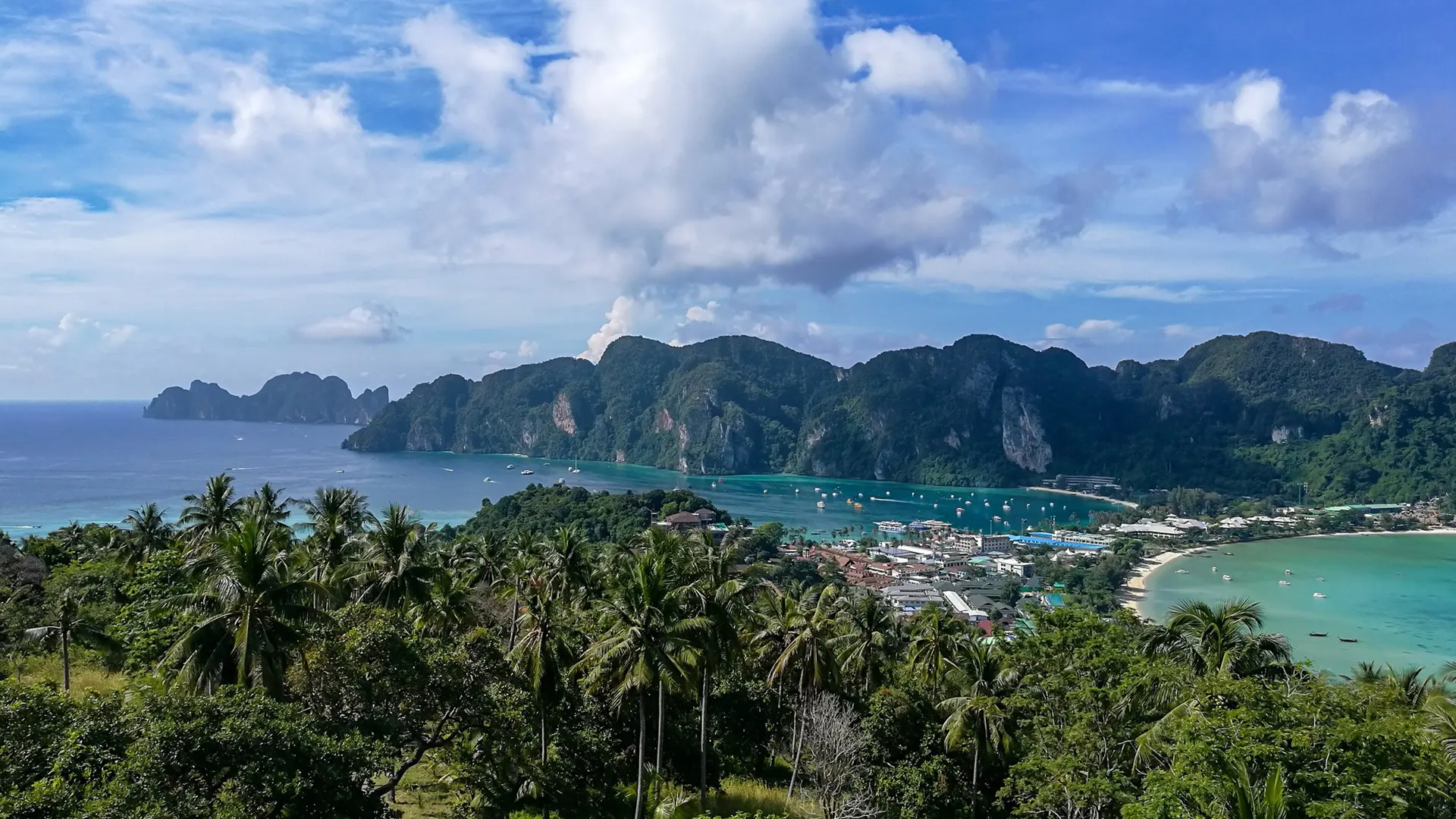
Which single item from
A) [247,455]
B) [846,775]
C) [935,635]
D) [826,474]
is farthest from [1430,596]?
[247,455]

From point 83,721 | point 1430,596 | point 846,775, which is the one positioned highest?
point 83,721

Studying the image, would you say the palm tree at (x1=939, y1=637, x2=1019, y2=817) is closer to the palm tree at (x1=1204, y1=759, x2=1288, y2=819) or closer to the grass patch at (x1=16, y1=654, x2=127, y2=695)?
the palm tree at (x1=1204, y1=759, x2=1288, y2=819)

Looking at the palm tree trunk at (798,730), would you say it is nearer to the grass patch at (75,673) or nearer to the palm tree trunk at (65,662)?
the grass patch at (75,673)

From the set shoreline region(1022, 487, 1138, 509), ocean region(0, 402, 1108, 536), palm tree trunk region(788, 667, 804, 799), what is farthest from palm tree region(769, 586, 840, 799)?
shoreline region(1022, 487, 1138, 509)

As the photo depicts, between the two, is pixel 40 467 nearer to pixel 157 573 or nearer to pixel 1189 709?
pixel 157 573

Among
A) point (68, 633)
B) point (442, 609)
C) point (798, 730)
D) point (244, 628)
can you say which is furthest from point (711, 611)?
point (68, 633)

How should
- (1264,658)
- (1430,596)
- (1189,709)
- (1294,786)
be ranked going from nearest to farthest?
(1294,786)
(1189,709)
(1264,658)
(1430,596)

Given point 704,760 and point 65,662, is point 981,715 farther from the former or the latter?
point 65,662
